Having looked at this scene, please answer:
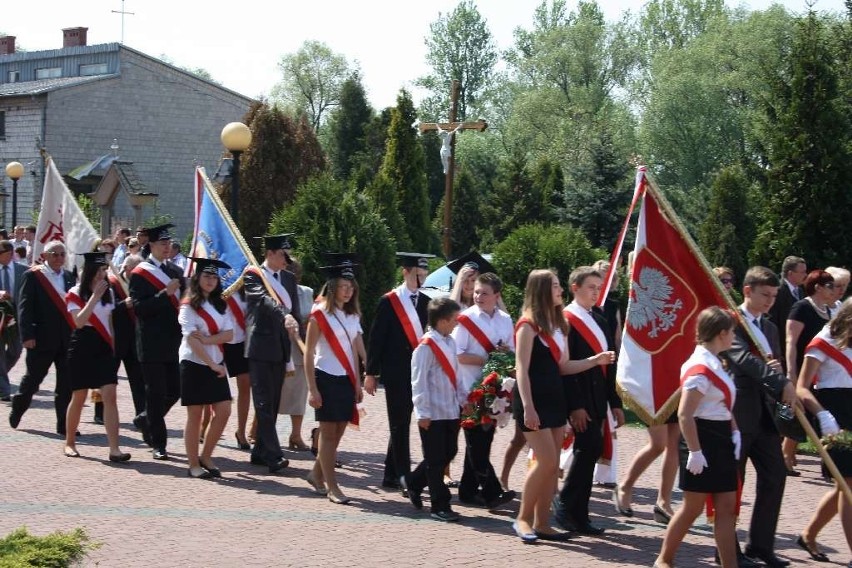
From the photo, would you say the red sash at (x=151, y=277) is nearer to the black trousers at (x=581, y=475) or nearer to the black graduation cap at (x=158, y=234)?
the black graduation cap at (x=158, y=234)

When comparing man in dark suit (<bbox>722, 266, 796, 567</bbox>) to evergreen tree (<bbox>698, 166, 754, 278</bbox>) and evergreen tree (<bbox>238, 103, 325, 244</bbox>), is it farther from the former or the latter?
evergreen tree (<bbox>238, 103, 325, 244</bbox>)

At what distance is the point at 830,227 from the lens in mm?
16422

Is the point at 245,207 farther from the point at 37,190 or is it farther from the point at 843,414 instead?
the point at 843,414

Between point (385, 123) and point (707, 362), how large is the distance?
49.0 m

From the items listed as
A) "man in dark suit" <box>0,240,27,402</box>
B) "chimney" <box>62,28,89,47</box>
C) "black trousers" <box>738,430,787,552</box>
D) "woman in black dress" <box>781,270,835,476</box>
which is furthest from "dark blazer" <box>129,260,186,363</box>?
"chimney" <box>62,28,89,47</box>

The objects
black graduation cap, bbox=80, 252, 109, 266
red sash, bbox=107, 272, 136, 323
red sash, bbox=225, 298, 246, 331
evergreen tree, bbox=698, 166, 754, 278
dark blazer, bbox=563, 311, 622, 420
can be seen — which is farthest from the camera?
evergreen tree, bbox=698, 166, 754, 278

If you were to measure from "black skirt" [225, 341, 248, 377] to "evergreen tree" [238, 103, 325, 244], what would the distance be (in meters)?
23.0

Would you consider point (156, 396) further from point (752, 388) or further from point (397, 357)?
point (752, 388)

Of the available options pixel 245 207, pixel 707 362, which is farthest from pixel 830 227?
pixel 245 207

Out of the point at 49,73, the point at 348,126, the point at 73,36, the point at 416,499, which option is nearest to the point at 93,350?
the point at 416,499

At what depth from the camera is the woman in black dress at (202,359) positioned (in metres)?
10.4

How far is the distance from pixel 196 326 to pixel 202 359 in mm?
286

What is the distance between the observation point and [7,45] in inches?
2416

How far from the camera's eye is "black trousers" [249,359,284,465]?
35.3 feet
